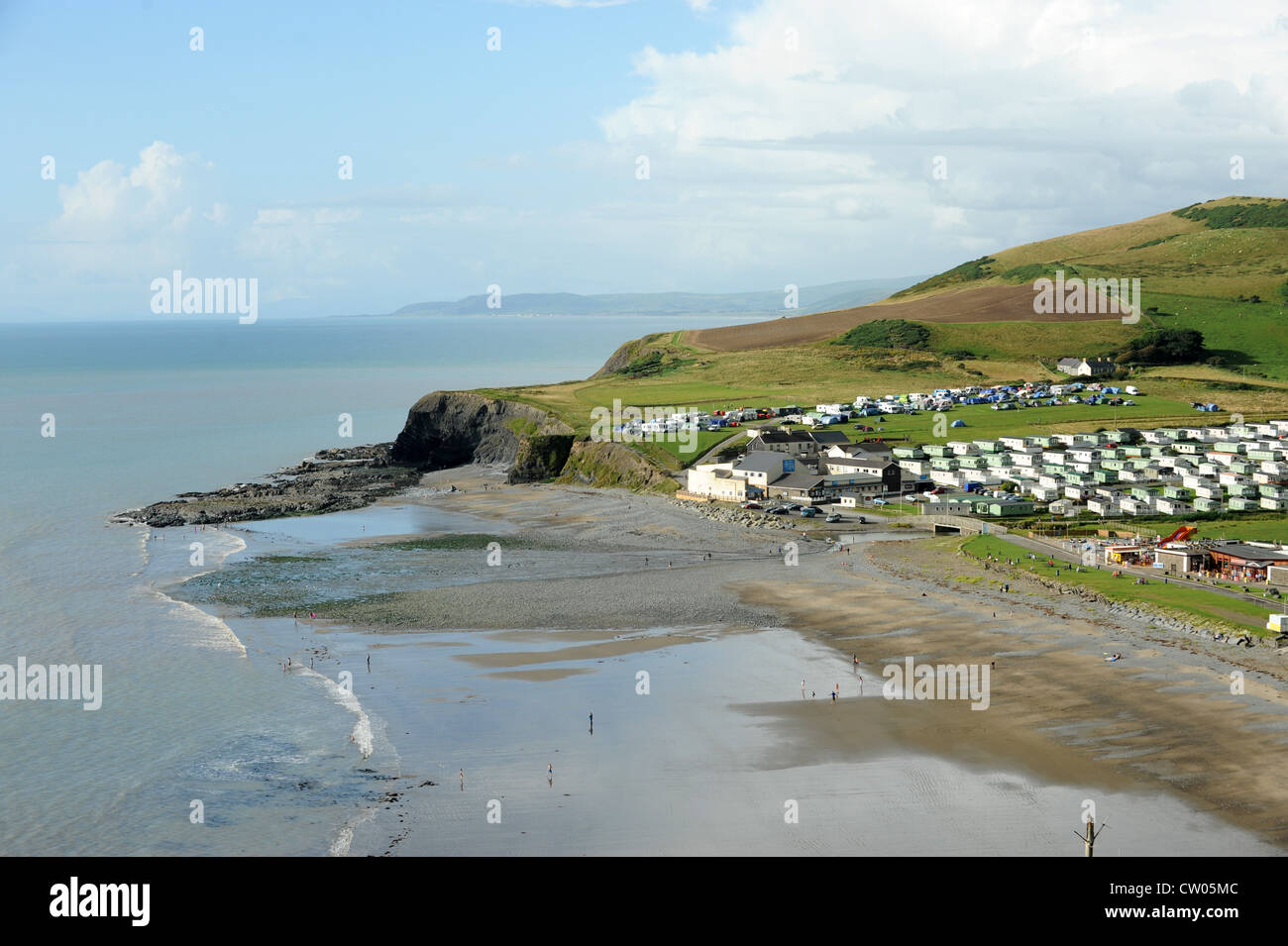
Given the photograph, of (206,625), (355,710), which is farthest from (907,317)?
(355,710)

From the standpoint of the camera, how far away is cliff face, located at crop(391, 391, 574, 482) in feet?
358

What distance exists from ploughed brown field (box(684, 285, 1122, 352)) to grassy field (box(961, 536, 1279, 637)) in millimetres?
109588

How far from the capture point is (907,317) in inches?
6821

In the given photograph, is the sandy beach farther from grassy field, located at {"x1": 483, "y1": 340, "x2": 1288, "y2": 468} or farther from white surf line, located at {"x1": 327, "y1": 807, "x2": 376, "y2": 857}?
grassy field, located at {"x1": 483, "y1": 340, "x2": 1288, "y2": 468}

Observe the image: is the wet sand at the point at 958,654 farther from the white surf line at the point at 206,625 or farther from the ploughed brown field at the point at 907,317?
the ploughed brown field at the point at 907,317

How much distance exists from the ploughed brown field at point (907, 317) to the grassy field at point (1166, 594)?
109588 millimetres

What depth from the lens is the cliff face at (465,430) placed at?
358ft

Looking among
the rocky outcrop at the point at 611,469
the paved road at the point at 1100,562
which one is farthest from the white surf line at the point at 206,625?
the rocky outcrop at the point at 611,469

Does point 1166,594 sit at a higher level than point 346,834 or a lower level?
higher

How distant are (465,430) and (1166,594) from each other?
77655mm

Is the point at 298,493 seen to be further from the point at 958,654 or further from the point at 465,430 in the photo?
the point at 958,654

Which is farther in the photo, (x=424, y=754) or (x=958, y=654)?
(x=958, y=654)

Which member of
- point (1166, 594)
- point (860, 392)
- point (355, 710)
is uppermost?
point (860, 392)
